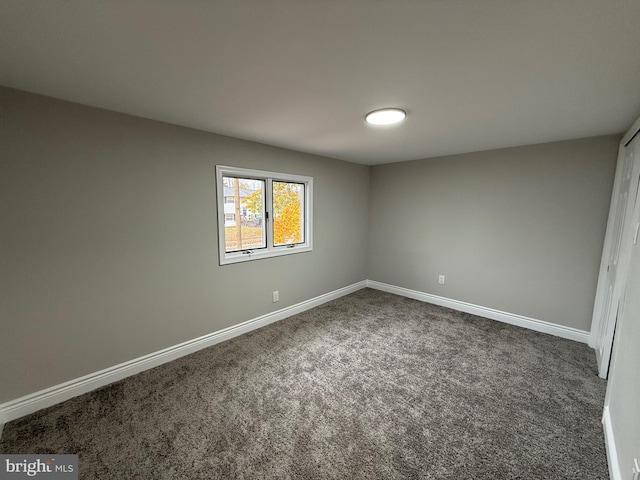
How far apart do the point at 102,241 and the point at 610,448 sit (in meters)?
3.56

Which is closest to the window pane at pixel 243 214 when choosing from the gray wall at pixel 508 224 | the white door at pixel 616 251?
the gray wall at pixel 508 224

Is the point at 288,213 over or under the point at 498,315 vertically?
over

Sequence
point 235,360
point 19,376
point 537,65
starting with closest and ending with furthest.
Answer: point 537,65 → point 19,376 → point 235,360

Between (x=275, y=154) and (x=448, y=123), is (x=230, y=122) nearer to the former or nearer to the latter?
(x=275, y=154)

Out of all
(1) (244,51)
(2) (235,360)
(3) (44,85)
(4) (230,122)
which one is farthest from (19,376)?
(1) (244,51)

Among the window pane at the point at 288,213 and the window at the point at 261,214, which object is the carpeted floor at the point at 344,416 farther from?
the window pane at the point at 288,213

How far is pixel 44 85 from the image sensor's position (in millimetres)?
1555

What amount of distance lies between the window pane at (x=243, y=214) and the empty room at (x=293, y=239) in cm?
3

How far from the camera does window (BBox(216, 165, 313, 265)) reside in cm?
274

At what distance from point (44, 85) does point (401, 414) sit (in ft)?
10.2

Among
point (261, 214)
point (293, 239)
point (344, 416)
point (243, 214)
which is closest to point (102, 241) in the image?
point (243, 214)

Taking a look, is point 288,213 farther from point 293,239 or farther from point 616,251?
point 616,251

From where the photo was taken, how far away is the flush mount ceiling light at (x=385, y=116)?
6.21ft

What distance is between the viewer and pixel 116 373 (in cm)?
211
